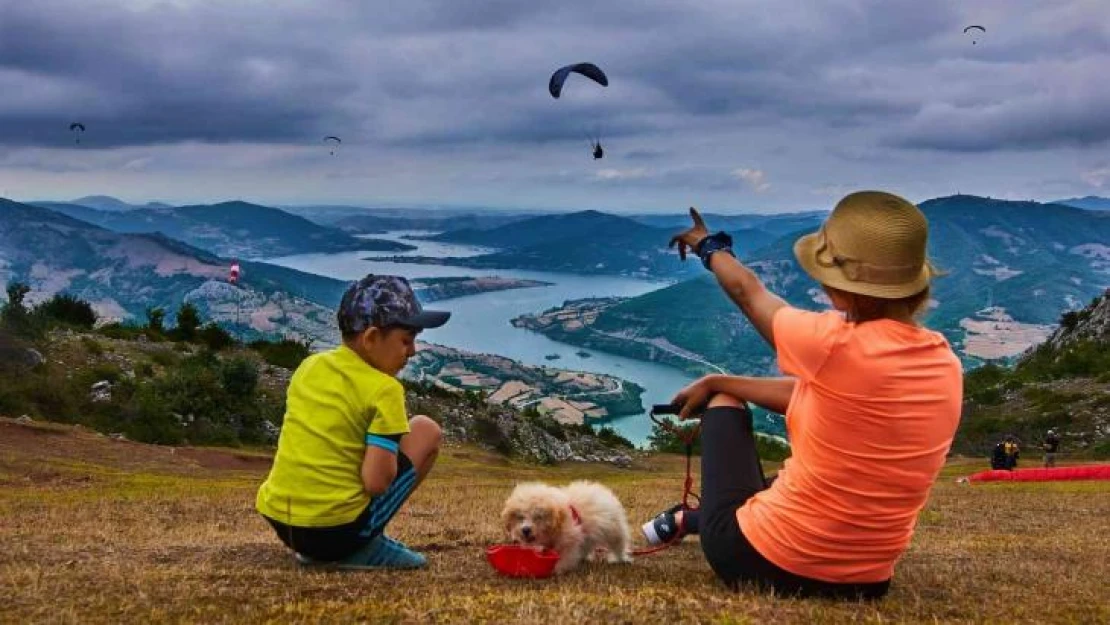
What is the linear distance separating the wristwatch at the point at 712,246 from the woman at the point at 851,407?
0.02 meters

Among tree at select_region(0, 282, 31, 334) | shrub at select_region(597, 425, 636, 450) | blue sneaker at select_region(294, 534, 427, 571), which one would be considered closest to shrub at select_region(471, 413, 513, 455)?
shrub at select_region(597, 425, 636, 450)

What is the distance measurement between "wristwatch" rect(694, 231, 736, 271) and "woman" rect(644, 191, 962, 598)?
2 cm

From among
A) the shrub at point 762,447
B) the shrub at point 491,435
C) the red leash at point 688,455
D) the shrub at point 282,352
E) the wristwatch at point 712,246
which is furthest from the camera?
the shrub at point 762,447

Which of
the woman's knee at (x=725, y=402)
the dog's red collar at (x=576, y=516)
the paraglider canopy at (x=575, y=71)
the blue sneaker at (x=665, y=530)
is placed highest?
the paraglider canopy at (x=575, y=71)

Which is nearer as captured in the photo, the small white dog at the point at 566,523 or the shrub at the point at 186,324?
the small white dog at the point at 566,523

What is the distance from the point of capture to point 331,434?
5641 millimetres

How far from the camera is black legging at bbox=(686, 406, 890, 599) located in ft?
16.2

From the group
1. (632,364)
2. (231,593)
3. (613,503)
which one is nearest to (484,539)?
(613,503)

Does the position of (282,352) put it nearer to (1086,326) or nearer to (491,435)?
(491,435)

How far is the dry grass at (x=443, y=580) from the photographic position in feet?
14.4

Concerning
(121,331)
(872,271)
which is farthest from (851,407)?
(121,331)

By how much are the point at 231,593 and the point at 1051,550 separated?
693 centimetres

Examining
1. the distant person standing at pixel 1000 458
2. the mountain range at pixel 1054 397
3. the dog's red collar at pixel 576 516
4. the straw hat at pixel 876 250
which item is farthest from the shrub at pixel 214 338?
the straw hat at pixel 876 250

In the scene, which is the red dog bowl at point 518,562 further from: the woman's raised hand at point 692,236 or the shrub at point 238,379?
the shrub at point 238,379
